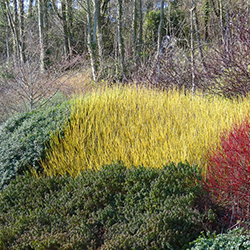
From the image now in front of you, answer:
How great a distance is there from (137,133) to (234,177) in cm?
184

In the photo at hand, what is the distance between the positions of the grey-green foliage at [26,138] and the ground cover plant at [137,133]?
19 centimetres

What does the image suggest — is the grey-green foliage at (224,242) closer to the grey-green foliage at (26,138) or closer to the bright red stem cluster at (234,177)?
the bright red stem cluster at (234,177)

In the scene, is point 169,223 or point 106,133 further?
point 106,133

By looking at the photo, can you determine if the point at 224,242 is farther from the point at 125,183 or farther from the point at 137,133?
the point at 137,133

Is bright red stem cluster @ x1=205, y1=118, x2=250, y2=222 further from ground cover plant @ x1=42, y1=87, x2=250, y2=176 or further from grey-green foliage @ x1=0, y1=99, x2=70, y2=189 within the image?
grey-green foliage @ x1=0, y1=99, x2=70, y2=189

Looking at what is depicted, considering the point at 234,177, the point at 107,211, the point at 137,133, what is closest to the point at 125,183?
the point at 107,211

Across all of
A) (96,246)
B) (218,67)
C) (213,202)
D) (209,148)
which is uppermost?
(218,67)

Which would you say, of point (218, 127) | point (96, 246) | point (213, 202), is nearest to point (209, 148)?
point (218, 127)

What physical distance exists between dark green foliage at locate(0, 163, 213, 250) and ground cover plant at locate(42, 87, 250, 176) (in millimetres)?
421

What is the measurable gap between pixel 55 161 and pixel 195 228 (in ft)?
7.20

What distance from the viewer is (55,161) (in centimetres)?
402

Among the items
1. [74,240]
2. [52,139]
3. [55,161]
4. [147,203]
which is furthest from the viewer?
[52,139]

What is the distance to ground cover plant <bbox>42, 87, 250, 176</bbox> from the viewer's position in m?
3.71

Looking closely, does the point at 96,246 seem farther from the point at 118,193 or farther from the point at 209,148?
the point at 209,148
